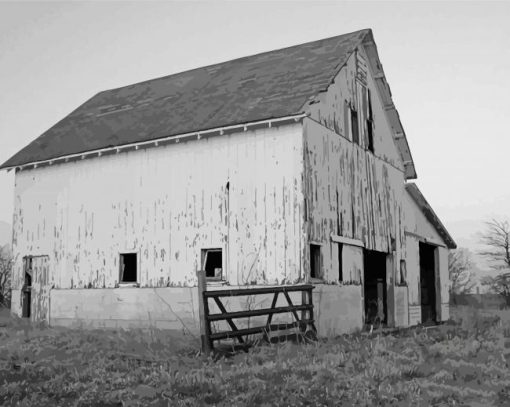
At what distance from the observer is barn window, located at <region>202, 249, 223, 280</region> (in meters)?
17.2

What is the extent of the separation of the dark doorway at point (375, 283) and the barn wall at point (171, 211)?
Result: 21.7ft

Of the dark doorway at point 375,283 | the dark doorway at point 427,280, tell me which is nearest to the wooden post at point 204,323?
the dark doorway at point 375,283

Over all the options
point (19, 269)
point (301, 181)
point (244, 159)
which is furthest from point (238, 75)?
point (19, 269)

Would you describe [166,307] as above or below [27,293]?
below

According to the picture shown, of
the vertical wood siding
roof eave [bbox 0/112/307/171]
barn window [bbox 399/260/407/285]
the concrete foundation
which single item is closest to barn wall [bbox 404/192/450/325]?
barn window [bbox 399/260/407/285]

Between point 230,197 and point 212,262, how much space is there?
5775mm

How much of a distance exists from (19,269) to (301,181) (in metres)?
11.1

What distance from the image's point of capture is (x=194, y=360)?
10.9m

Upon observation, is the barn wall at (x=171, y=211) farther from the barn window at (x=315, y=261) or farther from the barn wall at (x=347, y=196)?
the barn window at (x=315, y=261)

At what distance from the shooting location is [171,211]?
18.0m

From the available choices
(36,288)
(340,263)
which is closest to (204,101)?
(340,263)

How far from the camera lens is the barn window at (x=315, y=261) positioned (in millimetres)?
16156

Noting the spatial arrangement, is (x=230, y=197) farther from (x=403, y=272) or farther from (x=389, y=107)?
(x=389, y=107)

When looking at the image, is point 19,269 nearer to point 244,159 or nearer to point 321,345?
point 244,159
